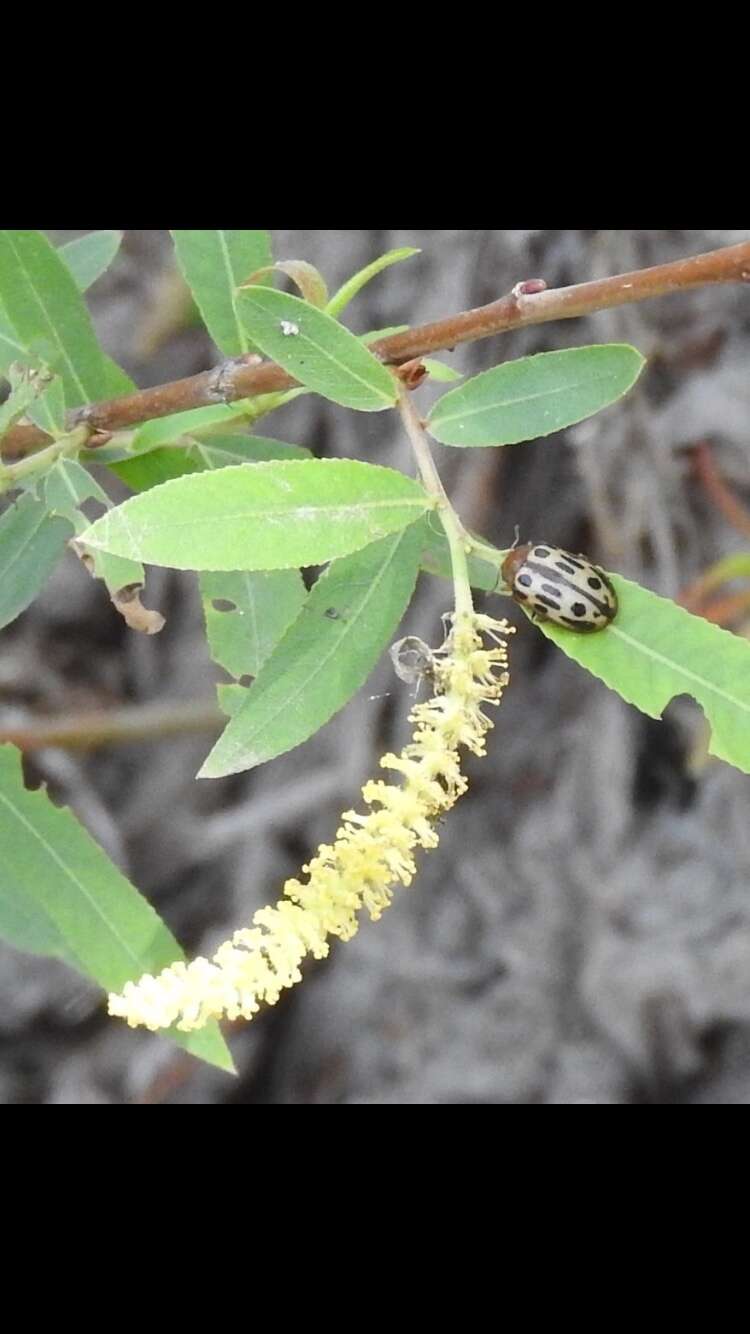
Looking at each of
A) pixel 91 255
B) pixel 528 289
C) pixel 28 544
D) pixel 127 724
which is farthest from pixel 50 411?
pixel 127 724

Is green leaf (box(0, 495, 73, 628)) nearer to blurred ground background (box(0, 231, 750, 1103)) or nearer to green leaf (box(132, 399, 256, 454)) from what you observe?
green leaf (box(132, 399, 256, 454))

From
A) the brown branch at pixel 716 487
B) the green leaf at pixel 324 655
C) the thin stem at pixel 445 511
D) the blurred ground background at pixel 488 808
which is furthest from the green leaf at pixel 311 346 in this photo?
the brown branch at pixel 716 487

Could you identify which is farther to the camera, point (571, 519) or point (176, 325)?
point (176, 325)

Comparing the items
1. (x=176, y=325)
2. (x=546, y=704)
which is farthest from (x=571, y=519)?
(x=176, y=325)

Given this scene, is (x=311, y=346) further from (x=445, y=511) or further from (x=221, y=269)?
(x=221, y=269)

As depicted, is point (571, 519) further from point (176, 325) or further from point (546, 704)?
point (176, 325)

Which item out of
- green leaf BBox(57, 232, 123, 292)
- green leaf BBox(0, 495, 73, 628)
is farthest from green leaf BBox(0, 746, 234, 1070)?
green leaf BBox(57, 232, 123, 292)

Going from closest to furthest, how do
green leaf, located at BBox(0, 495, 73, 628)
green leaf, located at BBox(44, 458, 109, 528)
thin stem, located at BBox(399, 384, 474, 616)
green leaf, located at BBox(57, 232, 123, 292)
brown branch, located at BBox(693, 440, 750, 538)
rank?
1. thin stem, located at BBox(399, 384, 474, 616)
2. green leaf, located at BBox(44, 458, 109, 528)
3. green leaf, located at BBox(0, 495, 73, 628)
4. green leaf, located at BBox(57, 232, 123, 292)
5. brown branch, located at BBox(693, 440, 750, 538)
